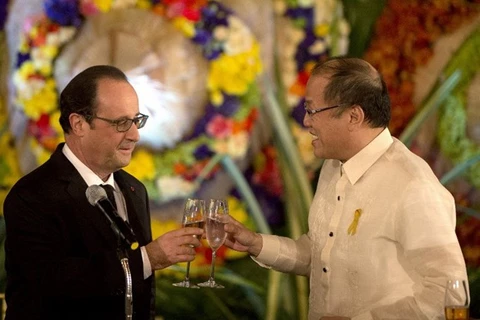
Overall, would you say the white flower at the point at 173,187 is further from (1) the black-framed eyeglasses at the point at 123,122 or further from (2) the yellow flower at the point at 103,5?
(1) the black-framed eyeglasses at the point at 123,122

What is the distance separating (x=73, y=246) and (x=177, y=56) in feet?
8.51

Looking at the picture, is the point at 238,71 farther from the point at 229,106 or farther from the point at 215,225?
the point at 215,225

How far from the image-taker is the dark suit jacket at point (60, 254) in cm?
285

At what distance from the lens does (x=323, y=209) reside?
3162 millimetres

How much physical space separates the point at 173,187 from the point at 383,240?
2663 mm

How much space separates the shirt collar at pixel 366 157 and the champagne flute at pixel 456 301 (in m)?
0.69

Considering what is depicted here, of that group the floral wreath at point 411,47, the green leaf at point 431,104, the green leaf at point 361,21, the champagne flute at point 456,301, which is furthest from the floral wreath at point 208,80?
the champagne flute at point 456,301

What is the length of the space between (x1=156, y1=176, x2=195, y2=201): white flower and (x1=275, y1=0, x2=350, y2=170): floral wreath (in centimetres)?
88

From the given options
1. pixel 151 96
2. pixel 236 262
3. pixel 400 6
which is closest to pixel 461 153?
pixel 400 6

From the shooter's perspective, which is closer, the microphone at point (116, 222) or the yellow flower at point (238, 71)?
the microphone at point (116, 222)

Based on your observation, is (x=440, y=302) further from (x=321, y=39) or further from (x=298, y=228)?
(x=321, y=39)

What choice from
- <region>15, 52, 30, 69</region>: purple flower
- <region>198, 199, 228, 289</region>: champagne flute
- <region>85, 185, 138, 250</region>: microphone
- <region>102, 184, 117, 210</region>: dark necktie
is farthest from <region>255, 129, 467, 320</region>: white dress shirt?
<region>15, 52, 30, 69</region>: purple flower

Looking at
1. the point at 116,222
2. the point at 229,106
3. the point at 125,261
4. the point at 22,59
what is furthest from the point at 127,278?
the point at 22,59

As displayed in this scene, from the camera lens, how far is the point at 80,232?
2.99 meters
